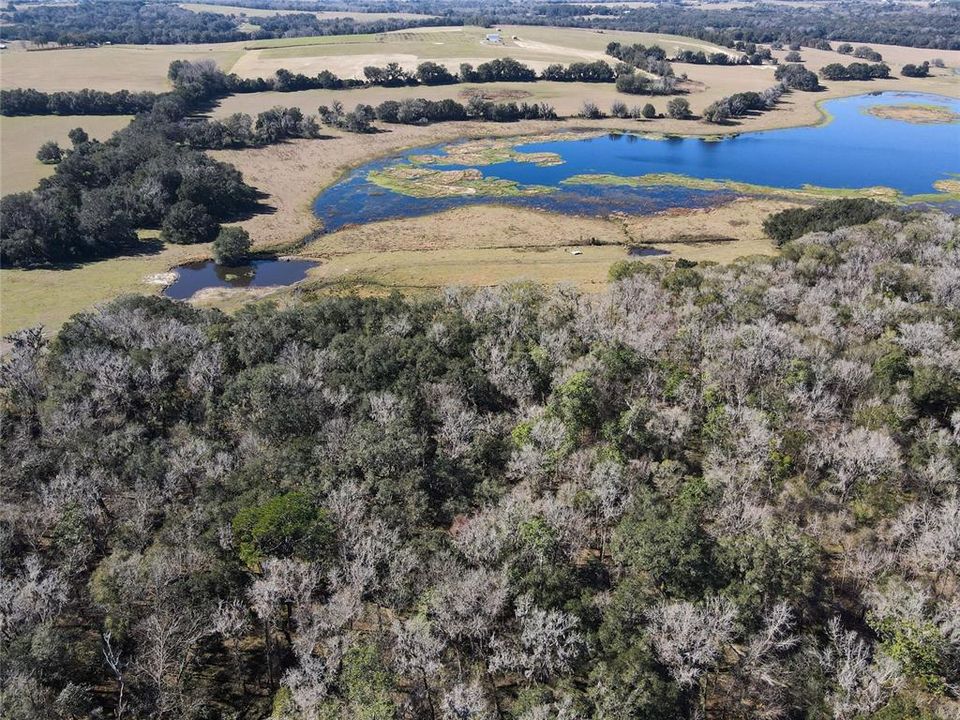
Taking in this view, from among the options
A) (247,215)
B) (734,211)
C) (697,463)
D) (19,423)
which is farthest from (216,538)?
(734,211)

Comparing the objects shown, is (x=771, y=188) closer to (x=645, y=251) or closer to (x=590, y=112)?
(x=645, y=251)

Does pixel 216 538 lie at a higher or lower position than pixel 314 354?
lower

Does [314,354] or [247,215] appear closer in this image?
[314,354]

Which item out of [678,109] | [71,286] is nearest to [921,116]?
[678,109]

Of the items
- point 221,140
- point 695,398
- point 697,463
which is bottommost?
point 697,463

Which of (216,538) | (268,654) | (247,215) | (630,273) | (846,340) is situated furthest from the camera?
(247,215)

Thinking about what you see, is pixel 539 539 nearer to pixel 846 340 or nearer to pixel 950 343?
pixel 846 340

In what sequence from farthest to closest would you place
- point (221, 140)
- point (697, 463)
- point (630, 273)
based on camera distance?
point (221, 140) < point (630, 273) < point (697, 463)

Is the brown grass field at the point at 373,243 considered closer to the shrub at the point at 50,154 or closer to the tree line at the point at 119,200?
the shrub at the point at 50,154

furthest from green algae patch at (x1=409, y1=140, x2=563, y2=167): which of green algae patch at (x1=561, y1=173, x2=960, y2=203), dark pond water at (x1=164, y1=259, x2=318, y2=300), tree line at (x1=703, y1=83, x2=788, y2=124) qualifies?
dark pond water at (x1=164, y1=259, x2=318, y2=300)
